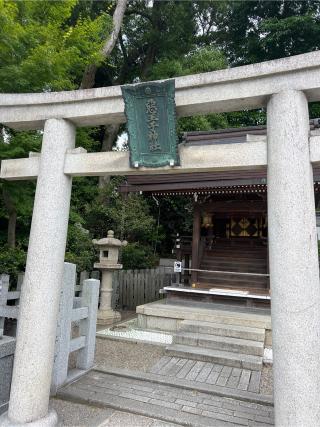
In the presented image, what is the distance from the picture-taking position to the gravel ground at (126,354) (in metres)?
5.39

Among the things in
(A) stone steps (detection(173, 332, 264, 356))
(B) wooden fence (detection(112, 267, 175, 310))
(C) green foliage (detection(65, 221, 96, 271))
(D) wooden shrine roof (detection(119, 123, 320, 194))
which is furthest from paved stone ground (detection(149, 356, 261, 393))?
(B) wooden fence (detection(112, 267, 175, 310))

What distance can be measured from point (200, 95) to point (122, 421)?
12.3 ft

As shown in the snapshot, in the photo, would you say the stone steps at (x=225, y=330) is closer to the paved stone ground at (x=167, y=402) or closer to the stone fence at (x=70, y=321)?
the paved stone ground at (x=167, y=402)

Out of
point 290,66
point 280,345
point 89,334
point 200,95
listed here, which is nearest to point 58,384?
point 89,334

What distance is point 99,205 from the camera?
13.5 metres

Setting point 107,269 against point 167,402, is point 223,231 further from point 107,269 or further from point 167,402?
point 167,402

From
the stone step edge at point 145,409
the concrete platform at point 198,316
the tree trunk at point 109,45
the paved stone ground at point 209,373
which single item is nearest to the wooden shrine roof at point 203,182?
the concrete platform at point 198,316

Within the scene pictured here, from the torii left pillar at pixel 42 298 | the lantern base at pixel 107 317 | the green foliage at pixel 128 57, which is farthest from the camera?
the lantern base at pixel 107 317

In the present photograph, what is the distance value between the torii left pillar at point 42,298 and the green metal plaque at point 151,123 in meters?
0.90

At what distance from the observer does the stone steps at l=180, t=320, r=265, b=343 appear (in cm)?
648

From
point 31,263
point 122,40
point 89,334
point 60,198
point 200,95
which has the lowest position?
point 89,334

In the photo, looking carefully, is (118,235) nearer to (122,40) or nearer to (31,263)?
(31,263)

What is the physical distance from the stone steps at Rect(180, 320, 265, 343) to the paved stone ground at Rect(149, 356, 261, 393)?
1120 millimetres

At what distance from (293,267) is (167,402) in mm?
2581
